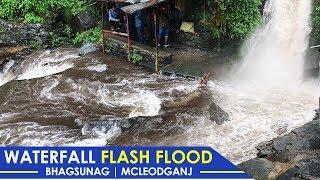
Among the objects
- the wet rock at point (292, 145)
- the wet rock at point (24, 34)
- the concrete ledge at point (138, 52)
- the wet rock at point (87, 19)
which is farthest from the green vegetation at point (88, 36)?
the wet rock at point (292, 145)

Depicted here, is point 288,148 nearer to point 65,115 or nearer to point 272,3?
point 65,115

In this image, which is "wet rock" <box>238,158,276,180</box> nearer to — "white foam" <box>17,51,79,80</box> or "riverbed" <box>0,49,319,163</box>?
"riverbed" <box>0,49,319,163</box>

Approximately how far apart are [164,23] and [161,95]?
3.11m

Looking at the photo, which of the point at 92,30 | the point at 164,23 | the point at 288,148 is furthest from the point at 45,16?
the point at 288,148

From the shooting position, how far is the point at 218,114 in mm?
11125

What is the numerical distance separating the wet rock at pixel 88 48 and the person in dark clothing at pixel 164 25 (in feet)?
8.10

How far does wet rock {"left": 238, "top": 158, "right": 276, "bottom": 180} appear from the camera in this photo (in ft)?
26.0

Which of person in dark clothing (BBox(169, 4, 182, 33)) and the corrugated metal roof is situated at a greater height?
the corrugated metal roof

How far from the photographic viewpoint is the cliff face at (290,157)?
7754 millimetres

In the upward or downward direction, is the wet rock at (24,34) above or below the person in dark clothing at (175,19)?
below

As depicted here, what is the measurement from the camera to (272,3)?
14281 millimetres

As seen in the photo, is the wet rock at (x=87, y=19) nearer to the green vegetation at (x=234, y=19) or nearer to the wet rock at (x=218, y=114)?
the green vegetation at (x=234, y=19)

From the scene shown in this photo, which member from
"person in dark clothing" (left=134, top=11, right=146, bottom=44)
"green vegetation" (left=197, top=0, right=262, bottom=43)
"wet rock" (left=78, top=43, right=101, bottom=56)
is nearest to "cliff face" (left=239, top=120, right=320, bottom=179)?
"green vegetation" (left=197, top=0, right=262, bottom=43)

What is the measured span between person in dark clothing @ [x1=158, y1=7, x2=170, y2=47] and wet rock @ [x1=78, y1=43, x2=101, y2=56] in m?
2.47
